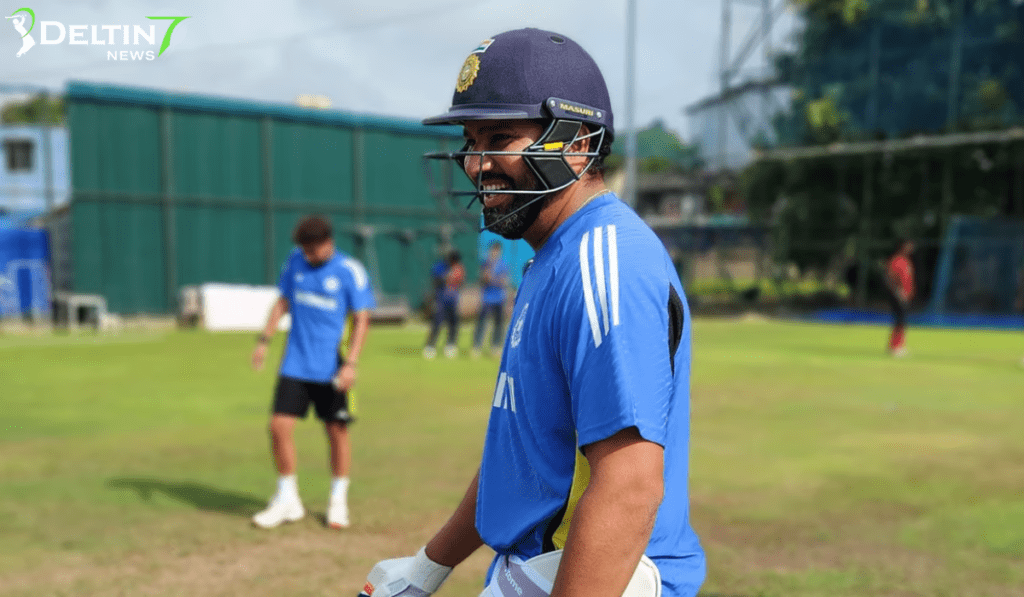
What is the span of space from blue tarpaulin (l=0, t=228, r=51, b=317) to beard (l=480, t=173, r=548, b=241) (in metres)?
23.2

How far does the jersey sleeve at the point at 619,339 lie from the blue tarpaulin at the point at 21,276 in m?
23.5

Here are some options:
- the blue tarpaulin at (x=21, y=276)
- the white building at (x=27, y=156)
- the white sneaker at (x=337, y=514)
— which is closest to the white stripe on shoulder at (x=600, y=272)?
the white sneaker at (x=337, y=514)

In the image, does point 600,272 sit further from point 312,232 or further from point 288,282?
point 288,282

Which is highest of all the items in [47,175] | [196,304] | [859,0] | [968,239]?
[859,0]

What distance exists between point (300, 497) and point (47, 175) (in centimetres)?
1914

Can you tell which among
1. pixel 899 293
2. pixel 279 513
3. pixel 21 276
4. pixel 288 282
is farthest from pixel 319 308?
pixel 21 276

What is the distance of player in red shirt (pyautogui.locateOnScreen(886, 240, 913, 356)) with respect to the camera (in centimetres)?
1580

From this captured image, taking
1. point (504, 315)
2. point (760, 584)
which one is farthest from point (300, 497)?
point (504, 315)

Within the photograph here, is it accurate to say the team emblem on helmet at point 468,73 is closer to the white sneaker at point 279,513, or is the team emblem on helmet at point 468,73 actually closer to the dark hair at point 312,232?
the dark hair at point 312,232

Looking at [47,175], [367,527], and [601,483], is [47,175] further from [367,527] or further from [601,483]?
[601,483]

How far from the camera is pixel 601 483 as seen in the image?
1521 millimetres

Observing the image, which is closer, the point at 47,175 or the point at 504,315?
the point at 504,315

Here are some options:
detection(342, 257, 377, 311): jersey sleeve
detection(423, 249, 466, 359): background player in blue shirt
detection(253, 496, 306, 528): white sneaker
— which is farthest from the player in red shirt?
detection(253, 496, 306, 528): white sneaker

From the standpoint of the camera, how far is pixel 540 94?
1.76 meters
